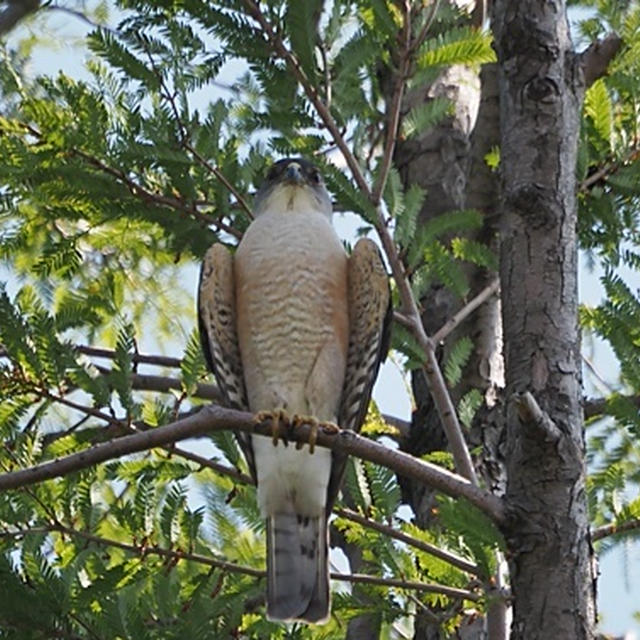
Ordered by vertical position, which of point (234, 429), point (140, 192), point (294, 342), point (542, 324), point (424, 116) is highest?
point (424, 116)

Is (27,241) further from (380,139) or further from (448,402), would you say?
(448,402)

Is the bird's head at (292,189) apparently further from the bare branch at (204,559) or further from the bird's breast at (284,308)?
the bare branch at (204,559)

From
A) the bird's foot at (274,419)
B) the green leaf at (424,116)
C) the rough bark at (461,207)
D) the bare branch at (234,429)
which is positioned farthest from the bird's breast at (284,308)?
the bare branch at (234,429)

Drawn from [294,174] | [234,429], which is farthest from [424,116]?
[234,429]

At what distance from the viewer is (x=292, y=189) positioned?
4.74 meters

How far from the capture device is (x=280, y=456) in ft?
14.5

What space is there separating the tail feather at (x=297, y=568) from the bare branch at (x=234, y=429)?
3.07ft

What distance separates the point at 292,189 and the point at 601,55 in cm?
109

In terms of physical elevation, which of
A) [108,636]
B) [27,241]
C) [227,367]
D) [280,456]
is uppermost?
[27,241]

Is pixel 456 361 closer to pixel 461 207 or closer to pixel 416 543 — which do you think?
pixel 416 543

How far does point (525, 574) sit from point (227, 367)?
1639 mm

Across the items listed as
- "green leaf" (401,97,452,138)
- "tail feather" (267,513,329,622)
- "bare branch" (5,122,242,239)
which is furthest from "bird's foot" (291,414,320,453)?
"green leaf" (401,97,452,138)

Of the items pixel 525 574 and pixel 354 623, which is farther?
pixel 354 623

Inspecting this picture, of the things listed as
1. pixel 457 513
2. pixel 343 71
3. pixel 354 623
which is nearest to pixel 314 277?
pixel 343 71
